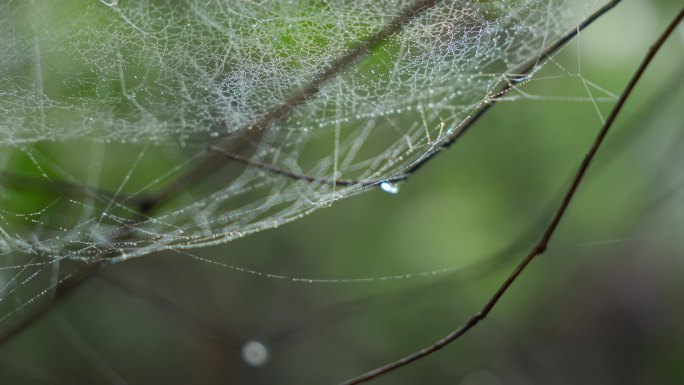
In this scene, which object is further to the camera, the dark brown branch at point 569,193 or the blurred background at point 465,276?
the blurred background at point 465,276

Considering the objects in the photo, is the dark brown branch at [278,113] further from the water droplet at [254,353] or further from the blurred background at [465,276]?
the water droplet at [254,353]

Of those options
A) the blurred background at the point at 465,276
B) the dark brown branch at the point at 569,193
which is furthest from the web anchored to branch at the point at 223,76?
the blurred background at the point at 465,276

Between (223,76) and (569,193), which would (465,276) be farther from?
(569,193)

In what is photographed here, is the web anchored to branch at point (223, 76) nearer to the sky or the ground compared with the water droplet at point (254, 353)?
nearer to the sky

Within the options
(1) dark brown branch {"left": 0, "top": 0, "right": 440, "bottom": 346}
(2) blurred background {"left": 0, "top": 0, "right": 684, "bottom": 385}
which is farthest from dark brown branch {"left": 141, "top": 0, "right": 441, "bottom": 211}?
(2) blurred background {"left": 0, "top": 0, "right": 684, "bottom": 385}

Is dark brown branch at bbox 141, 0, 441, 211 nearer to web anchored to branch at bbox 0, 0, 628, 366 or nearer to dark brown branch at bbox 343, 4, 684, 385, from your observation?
web anchored to branch at bbox 0, 0, 628, 366
